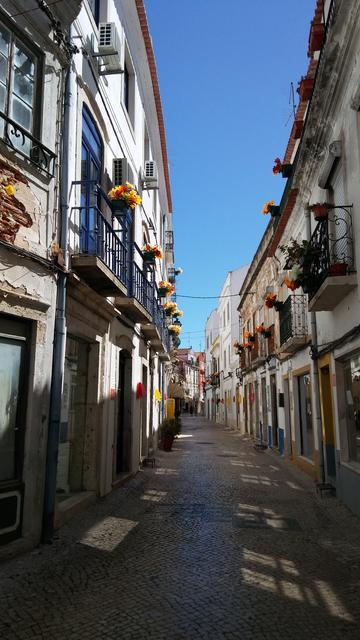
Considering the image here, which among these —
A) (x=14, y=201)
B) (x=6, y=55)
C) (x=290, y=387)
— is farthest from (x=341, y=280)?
(x=290, y=387)

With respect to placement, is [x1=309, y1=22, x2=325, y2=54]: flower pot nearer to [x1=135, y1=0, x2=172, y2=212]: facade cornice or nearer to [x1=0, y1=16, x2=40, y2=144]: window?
[x1=135, y1=0, x2=172, y2=212]: facade cornice

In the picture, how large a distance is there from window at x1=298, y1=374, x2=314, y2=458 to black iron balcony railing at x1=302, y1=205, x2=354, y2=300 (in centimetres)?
397

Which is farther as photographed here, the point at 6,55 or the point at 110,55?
the point at 110,55

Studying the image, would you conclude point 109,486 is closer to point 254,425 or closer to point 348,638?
point 348,638

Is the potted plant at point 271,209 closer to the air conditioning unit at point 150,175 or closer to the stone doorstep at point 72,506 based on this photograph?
the air conditioning unit at point 150,175

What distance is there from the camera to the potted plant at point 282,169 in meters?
12.2

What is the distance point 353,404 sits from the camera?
8.16 metres

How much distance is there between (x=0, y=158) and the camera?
534cm

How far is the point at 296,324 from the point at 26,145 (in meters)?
7.97

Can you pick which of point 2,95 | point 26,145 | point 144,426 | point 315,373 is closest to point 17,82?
point 2,95

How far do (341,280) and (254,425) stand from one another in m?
16.7

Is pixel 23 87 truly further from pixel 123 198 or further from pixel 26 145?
pixel 123 198

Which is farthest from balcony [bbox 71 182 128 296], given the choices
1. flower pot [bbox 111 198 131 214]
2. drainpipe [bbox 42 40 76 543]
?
drainpipe [bbox 42 40 76 543]

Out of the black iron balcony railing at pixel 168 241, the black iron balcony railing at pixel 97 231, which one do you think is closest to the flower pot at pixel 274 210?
the black iron balcony railing at pixel 97 231
